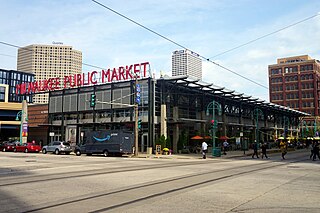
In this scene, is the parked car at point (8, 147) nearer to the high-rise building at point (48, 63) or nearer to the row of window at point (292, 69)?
the high-rise building at point (48, 63)

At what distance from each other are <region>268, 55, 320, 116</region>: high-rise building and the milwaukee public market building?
7816 cm

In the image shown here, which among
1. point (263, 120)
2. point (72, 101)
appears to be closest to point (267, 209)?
point (72, 101)

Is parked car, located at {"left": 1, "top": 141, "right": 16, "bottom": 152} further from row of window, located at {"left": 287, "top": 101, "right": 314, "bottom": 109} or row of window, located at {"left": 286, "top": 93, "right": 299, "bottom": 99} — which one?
row of window, located at {"left": 286, "top": 93, "right": 299, "bottom": 99}

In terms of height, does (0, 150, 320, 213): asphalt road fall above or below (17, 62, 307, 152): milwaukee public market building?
below

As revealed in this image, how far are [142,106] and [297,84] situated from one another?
344 ft

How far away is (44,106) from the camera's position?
59.6 meters

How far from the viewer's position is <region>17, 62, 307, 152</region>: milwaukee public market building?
146ft

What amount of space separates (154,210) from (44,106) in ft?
183

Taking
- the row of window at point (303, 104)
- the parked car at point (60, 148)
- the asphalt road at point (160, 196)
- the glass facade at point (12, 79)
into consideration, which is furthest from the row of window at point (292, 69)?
the asphalt road at point (160, 196)

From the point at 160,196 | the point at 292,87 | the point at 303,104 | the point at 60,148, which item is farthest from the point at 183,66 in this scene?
the point at 292,87

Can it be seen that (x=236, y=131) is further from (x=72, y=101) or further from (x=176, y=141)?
(x=72, y=101)

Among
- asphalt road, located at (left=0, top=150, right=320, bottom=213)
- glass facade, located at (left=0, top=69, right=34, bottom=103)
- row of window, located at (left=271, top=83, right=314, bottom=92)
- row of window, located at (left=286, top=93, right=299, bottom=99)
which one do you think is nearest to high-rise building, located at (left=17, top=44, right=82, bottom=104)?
glass facade, located at (left=0, top=69, right=34, bottom=103)

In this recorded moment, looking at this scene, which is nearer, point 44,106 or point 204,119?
point 204,119

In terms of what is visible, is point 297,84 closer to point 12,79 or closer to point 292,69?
point 292,69
